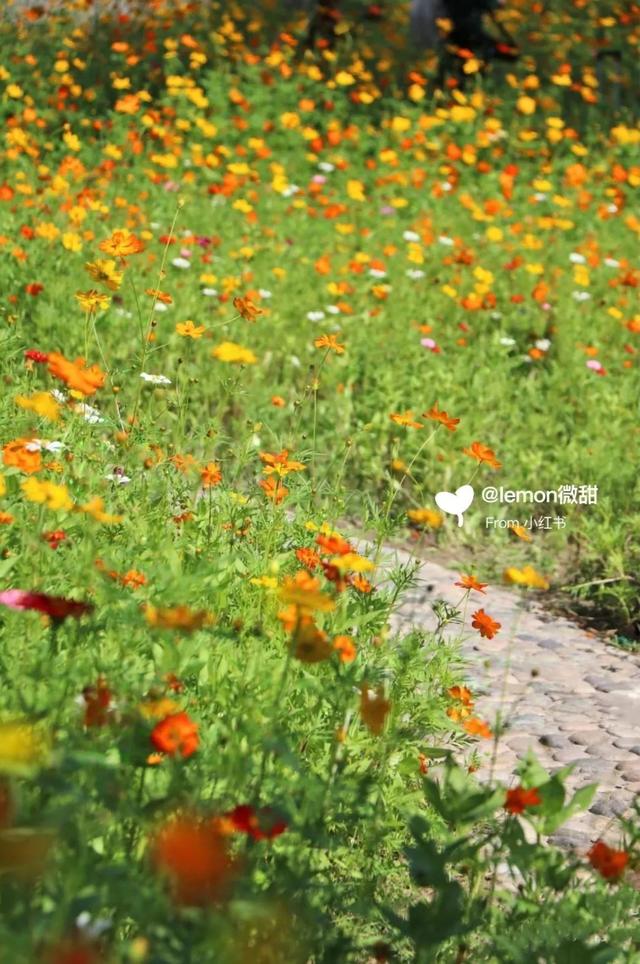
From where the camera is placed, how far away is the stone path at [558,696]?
3.44 meters

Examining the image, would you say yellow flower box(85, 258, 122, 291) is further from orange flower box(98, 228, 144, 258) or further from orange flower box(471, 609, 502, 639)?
orange flower box(471, 609, 502, 639)

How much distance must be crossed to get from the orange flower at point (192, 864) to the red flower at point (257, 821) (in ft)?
0.69

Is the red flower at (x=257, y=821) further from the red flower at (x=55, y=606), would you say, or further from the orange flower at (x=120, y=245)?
the orange flower at (x=120, y=245)

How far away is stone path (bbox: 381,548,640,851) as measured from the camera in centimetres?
344

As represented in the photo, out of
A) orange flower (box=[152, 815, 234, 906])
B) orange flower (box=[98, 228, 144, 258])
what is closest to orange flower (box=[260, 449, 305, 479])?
orange flower (box=[98, 228, 144, 258])

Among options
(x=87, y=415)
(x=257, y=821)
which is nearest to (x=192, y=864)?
(x=257, y=821)

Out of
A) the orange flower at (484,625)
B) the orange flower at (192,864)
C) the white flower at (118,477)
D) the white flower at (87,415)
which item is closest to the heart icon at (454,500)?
the orange flower at (484,625)

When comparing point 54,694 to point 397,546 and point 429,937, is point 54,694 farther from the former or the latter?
point 397,546

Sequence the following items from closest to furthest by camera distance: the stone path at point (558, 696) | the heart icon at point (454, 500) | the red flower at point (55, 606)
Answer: the red flower at point (55, 606), the heart icon at point (454, 500), the stone path at point (558, 696)

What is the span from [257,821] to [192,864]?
1.28 ft

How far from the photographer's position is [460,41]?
484 inches

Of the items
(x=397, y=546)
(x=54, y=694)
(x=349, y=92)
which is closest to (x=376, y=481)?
(x=397, y=546)

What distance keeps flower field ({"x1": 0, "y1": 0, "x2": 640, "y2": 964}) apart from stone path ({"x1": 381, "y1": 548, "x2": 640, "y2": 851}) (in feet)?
0.42

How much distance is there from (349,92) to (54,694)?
380 inches
